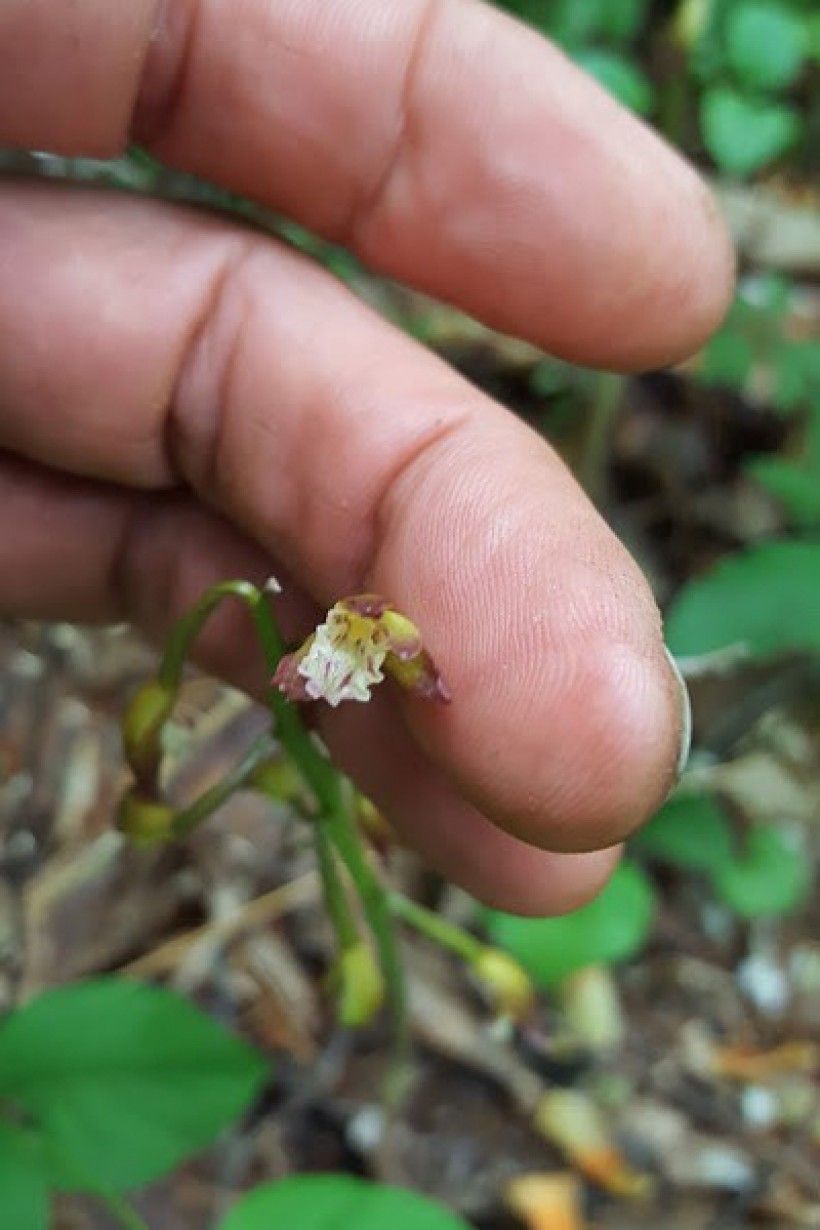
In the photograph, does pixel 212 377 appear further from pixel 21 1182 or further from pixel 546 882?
pixel 21 1182

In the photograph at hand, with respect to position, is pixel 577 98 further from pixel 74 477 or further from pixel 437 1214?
pixel 437 1214

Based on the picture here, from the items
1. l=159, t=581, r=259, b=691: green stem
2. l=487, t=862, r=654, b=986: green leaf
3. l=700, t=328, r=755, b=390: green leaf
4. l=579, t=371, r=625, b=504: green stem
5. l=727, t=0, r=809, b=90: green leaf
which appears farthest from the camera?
l=727, t=0, r=809, b=90: green leaf

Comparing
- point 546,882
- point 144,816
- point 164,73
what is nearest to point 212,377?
point 164,73

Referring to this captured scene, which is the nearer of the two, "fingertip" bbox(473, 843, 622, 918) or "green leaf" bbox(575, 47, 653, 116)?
"fingertip" bbox(473, 843, 622, 918)

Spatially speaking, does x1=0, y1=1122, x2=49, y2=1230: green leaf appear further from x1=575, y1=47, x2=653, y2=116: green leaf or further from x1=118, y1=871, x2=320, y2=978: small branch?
x1=575, y1=47, x2=653, y2=116: green leaf

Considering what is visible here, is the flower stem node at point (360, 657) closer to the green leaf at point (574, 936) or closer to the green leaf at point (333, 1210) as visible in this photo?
the green leaf at point (333, 1210)

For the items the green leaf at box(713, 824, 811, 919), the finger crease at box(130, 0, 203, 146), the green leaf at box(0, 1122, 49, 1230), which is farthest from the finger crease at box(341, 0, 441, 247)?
the green leaf at box(713, 824, 811, 919)
